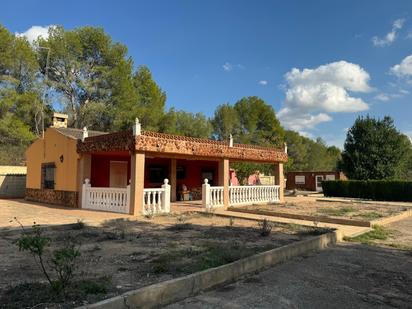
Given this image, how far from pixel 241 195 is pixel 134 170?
640 cm

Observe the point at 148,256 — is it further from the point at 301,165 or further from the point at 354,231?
the point at 301,165

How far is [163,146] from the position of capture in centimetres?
1292

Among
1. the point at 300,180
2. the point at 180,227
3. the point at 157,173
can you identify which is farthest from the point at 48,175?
the point at 300,180

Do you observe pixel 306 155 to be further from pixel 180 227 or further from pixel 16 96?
pixel 180 227

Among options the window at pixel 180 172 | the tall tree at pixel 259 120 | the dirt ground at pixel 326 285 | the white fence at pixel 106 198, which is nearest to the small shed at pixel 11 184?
the window at pixel 180 172

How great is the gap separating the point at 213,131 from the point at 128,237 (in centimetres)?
3408

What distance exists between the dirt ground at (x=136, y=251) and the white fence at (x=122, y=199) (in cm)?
152

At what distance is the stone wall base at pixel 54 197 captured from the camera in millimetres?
14750

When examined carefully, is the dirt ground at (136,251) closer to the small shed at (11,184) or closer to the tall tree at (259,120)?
the small shed at (11,184)

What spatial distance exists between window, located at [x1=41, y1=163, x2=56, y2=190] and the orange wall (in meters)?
0.24

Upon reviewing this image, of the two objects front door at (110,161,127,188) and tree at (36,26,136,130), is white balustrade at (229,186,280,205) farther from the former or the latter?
tree at (36,26,136,130)

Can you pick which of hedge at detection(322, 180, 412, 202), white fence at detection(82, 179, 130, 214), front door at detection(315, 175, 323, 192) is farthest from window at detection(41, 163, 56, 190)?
front door at detection(315, 175, 323, 192)

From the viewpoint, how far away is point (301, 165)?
185 feet

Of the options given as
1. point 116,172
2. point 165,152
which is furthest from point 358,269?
point 116,172
